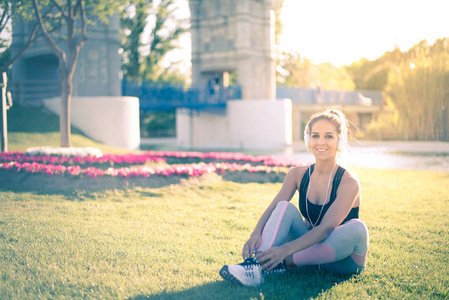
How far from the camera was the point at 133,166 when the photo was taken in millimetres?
10852

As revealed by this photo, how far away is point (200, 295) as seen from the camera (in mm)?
3463

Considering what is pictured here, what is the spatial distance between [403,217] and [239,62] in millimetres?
27412

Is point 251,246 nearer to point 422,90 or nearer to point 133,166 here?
point 133,166

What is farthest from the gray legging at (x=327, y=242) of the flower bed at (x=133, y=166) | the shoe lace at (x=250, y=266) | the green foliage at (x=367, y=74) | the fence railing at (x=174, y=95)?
the green foliage at (x=367, y=74)

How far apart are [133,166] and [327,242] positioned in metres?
7.83

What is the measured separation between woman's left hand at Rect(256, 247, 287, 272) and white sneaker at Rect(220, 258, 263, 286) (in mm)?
88

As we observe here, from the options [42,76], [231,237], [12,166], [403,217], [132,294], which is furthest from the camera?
[42,76]

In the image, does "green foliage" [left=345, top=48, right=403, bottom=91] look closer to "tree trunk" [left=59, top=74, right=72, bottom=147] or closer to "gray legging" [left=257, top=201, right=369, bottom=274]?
"tree trunk" [left=59, top=74, right=72, bottom=147]

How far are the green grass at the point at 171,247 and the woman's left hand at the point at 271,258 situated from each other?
0.65 ft

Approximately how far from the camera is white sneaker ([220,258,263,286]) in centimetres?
Answer: 354

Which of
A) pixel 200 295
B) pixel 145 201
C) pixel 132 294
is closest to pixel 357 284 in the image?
pixel 200 295

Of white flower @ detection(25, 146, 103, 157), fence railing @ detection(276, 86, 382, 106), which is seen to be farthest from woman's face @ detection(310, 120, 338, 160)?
fence railing @ detection(276, 86, 382, 106)

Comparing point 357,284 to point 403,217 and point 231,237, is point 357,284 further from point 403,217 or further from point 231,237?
point 403,217

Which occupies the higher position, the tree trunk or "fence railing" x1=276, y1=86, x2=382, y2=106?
"fence railing" x1=276, y1=86, x2=382, y2=106
